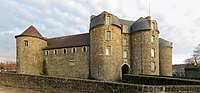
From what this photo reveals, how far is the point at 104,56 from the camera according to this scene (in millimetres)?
30109

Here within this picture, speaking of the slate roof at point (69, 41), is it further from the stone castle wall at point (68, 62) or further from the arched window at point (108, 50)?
the arched window at point (108, 50)

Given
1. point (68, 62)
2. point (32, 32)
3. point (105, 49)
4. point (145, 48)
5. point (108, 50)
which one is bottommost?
point (68, 62)

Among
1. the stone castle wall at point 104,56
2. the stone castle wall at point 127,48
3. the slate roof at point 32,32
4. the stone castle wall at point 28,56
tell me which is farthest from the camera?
the slate roof at point 32,32

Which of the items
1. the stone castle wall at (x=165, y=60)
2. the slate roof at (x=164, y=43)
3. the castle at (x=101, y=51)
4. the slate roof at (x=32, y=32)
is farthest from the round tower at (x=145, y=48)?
the slate roof at (x=32, y=32)

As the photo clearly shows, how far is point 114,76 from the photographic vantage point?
30.5 meters

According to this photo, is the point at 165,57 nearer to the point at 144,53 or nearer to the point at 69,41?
the point at 144,53

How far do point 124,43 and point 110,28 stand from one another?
5.66m

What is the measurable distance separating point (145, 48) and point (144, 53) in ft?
2.47

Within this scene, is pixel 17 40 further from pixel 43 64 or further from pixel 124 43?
pixel 124 43

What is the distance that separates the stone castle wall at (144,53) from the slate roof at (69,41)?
7.48 m

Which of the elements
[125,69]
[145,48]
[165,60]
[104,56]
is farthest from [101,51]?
[165,60]

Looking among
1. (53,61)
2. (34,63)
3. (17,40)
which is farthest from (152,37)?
(17,40)

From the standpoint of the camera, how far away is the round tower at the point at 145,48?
33.8 metres

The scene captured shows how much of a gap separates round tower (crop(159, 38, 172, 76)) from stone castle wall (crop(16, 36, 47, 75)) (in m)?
21.4
